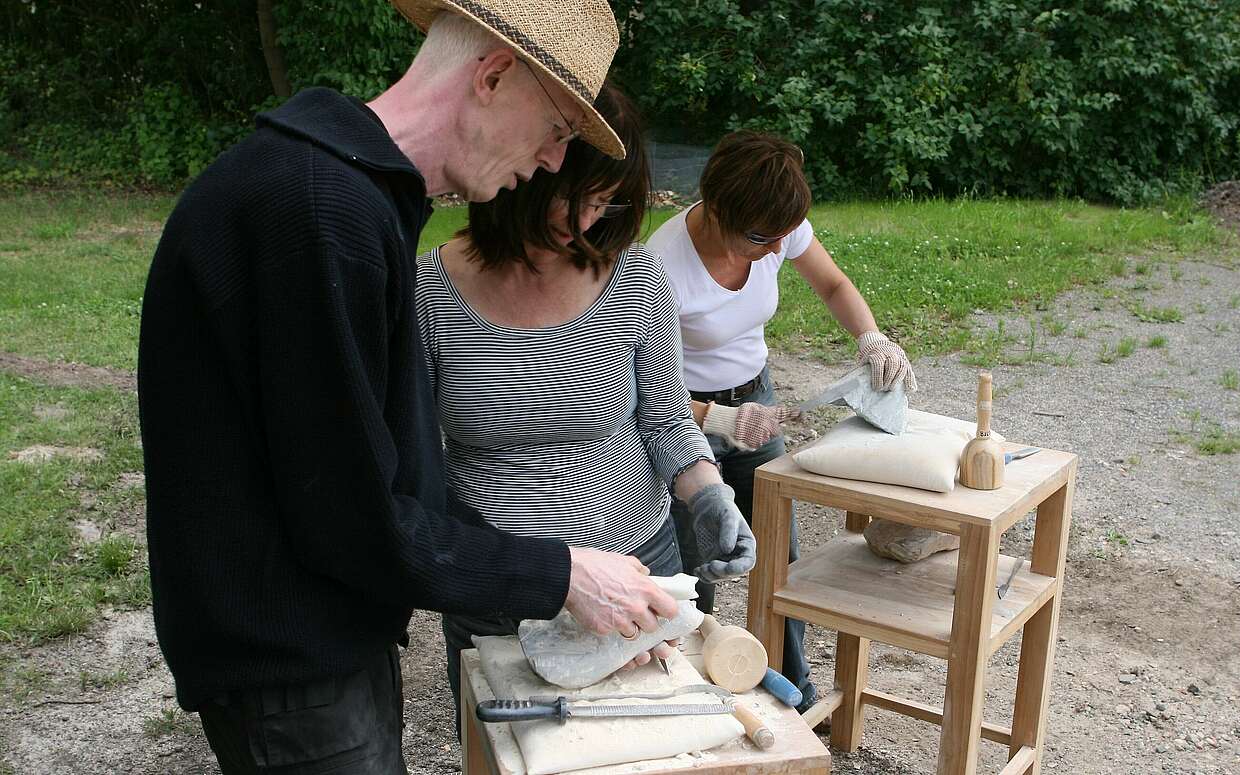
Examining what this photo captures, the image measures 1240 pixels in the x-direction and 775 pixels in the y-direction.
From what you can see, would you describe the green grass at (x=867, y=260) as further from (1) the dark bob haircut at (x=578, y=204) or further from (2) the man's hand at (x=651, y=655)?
(2) the man's hand at (x=651, y=655)

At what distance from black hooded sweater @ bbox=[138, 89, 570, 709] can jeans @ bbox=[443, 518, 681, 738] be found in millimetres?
576

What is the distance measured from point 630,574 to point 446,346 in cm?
64

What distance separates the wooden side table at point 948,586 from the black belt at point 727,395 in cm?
44

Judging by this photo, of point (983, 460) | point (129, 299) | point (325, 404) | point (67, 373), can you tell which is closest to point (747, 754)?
point (325, 404)

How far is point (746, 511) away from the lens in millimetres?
2922

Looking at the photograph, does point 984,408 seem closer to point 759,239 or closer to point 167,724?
point 759,239

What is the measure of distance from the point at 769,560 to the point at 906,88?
9.01 meters

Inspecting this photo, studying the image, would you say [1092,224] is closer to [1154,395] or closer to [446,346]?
[1154,395]

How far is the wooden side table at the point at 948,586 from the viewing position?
86.0 inches

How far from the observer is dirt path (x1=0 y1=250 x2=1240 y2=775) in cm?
293

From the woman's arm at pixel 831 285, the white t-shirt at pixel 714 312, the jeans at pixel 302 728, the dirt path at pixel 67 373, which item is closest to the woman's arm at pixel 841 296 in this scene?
the woman's arm at pixel 831 285

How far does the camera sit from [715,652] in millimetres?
1628

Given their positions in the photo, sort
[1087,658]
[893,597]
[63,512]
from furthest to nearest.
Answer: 1. [63,512]
2. [1087,658]
3. [893,597]

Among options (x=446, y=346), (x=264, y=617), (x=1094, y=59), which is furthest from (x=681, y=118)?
(x=264, y=617)
